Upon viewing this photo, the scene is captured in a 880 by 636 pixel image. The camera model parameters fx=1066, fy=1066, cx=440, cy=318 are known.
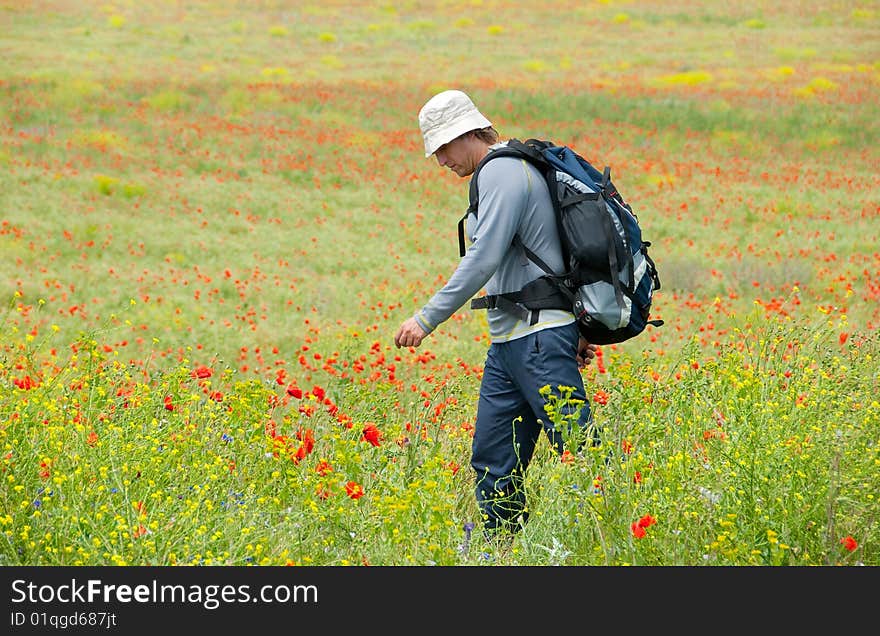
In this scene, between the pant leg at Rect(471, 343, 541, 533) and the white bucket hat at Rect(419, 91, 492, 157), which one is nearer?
the white bucket hat at Rect(419, 91, 492, 157)

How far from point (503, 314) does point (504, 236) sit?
405 millimetres

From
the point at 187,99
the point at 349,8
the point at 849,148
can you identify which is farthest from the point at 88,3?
the point at 849,148

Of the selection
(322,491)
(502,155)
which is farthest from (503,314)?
(322,491)

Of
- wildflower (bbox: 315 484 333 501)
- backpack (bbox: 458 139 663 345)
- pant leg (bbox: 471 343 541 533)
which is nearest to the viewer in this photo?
wildflower (bbox: 315 484 333 501)

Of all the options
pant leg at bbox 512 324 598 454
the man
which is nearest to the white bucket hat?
the man

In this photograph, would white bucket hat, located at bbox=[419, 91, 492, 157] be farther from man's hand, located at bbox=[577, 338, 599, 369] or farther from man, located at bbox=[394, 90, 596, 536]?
man's hand, located at bbox=[577, 338, 599, 369]

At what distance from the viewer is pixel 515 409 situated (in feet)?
14.8

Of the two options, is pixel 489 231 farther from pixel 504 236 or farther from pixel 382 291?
pixel 382 291

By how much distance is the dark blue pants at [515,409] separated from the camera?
14.0 feet

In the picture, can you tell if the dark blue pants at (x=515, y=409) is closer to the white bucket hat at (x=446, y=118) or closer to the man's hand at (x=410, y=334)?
the man's hand at (x=410, y=334)

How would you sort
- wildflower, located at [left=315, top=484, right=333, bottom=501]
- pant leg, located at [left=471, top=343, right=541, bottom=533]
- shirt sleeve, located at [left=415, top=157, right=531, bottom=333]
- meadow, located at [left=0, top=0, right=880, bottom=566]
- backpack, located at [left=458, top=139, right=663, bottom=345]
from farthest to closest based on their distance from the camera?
1. pant leg, located at [left=471, top=343, right=541, bottom=533]
2. backpack, located at [left=458, top=139, right=663, bottom=345]
3. shirt sleeve, located at [left=415, top=157, right=531, bottom=333]
4. wildflower, located at [left=315, top=484, right=333, bottom=501]
5. meadow, located at [left=0, top=0, right=880, bottom=566]

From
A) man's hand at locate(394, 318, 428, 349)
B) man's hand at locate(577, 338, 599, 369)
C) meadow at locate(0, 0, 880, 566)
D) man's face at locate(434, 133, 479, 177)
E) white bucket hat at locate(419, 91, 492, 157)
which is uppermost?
white bucket hat at locate(419, 91, 492, 157)

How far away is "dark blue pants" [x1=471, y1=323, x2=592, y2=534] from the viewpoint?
4.28m

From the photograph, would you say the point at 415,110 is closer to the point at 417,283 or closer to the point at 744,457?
the point at 417,283
